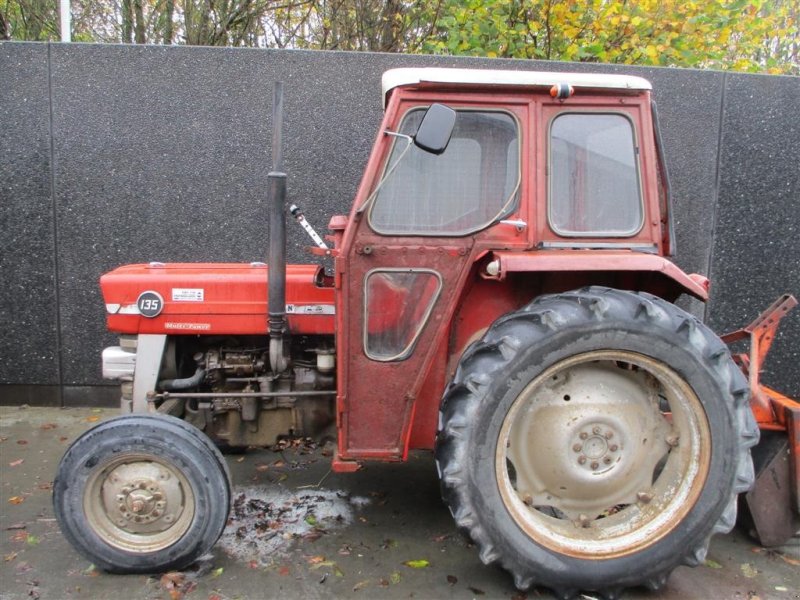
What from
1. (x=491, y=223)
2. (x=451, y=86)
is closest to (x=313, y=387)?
(x=491, y=223)

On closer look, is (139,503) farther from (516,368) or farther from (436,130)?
Answer: (436,130)

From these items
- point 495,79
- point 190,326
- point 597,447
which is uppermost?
point 495,79

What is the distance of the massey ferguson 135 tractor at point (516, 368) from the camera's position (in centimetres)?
258

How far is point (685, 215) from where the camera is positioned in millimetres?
5152

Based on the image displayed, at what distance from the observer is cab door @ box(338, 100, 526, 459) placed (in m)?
2.78

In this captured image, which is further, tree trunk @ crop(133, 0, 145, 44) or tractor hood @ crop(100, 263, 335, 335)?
tree trunk @ crop(133, 0, 145, 44)

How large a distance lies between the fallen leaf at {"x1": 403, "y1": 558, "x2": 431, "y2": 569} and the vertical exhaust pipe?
1.17 metres

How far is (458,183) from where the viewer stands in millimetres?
2826

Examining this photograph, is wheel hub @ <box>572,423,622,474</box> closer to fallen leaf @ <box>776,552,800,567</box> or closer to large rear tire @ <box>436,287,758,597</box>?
large rear tire @ <box>436,287,758,597</box>

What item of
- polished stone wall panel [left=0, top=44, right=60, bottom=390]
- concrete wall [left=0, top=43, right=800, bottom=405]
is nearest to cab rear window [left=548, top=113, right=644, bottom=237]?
concrete wall [left=0, top=43, right=800, bottom=405]

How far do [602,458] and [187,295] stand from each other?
2153 millimetres

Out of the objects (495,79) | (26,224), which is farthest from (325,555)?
(26,224)

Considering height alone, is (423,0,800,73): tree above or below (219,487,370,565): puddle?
above

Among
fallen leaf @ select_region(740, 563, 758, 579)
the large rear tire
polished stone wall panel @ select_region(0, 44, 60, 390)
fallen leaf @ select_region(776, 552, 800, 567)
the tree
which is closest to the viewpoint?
the large rear tire
